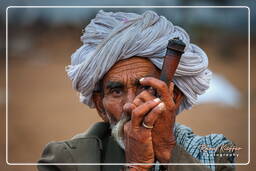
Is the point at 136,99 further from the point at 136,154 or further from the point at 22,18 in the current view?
the point at 22,18

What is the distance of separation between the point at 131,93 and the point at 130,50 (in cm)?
21

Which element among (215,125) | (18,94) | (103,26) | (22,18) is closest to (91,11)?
(103,26)

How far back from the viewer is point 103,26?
3.34 m

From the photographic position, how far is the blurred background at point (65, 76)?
11.1ft

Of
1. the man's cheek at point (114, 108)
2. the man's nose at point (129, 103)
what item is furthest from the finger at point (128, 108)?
→ the man's cheek at point (114, 108)

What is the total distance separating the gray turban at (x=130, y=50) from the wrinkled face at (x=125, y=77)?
3 cm

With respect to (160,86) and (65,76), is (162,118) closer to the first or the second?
(160,86)

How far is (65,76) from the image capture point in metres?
3.40

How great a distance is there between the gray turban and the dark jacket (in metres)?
0.22

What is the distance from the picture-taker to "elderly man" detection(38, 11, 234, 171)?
3199 mm

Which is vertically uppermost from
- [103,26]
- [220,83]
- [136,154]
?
[103,26]

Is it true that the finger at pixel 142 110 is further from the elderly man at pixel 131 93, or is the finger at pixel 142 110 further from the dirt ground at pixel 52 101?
the dirt ground at pixel 52 101

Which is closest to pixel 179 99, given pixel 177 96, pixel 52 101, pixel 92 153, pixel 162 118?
pixel 177 96

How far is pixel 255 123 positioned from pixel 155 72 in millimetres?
585
